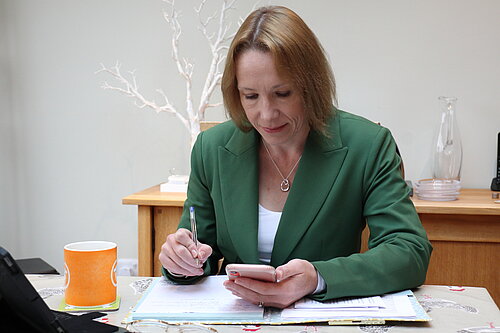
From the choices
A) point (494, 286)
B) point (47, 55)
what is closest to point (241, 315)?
point (494, 286)

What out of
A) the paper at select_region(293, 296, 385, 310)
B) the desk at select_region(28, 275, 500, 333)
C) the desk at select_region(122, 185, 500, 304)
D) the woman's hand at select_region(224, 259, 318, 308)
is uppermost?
the woman's hand at select_region(224, 259, 318, 308)

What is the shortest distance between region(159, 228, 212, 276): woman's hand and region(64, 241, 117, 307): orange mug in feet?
0.45

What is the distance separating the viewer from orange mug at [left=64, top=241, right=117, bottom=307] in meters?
0.99

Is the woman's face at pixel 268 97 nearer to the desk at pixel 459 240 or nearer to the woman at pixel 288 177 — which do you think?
the woman at pixel 288 177

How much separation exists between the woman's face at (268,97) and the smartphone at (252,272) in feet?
1.33

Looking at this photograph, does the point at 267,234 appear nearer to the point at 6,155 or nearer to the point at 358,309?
the point at 358,309

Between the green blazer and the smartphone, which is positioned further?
the green blazer

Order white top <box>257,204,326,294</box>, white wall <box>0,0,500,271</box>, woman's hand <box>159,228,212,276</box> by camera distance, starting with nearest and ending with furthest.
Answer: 1. woman's hand <box>159,228,212,276</box>
2. white top <box>257,204,326,294</box>
3. white wall <box>0,0,500,271</box>

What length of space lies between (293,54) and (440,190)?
1.17 metres

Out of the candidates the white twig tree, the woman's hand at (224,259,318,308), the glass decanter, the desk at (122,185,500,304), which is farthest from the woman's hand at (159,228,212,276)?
the glass decanter

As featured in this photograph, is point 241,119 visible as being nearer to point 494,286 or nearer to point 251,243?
point 251,243

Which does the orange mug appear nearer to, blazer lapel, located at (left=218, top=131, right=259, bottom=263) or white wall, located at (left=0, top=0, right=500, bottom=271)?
blazer lapel, located at (left=218, top=131, right=259, bottom=263)

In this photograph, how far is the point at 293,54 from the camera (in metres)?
1.25

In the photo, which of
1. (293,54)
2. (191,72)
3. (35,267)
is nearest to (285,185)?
(293,54)
